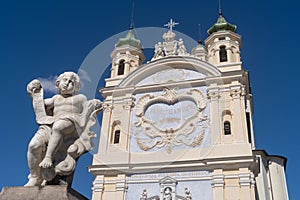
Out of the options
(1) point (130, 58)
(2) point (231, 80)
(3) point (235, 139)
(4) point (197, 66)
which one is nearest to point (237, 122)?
(3) point (235, 139)

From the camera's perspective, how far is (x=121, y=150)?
16.3 metres

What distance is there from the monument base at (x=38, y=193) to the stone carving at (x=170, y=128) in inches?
474

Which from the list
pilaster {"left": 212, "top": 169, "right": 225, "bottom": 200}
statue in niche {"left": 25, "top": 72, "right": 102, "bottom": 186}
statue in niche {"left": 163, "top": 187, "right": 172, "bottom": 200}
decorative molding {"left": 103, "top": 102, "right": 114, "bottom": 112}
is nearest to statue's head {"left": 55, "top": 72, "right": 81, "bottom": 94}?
statue in niche {"left": 25, "top": 72, "right": 102, "bottom": 186}

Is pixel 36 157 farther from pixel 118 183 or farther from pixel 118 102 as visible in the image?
pixel 118 102

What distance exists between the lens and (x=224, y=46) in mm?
19172

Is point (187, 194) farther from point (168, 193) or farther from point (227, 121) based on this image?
point (227, 121)

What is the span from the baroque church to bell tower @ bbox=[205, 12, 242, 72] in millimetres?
56

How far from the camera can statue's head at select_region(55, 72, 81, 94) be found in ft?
15.5

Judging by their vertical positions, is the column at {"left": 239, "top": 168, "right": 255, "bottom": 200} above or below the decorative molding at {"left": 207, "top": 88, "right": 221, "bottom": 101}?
below

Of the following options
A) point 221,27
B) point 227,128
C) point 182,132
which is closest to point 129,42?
point 221,27

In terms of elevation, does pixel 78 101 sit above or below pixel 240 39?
below

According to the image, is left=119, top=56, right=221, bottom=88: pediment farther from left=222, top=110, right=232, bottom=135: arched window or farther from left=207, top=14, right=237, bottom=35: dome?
left=207, top=14, right=237, bottom=35: dome

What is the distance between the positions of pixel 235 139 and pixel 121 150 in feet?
17.9

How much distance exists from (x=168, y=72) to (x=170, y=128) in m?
3.60
